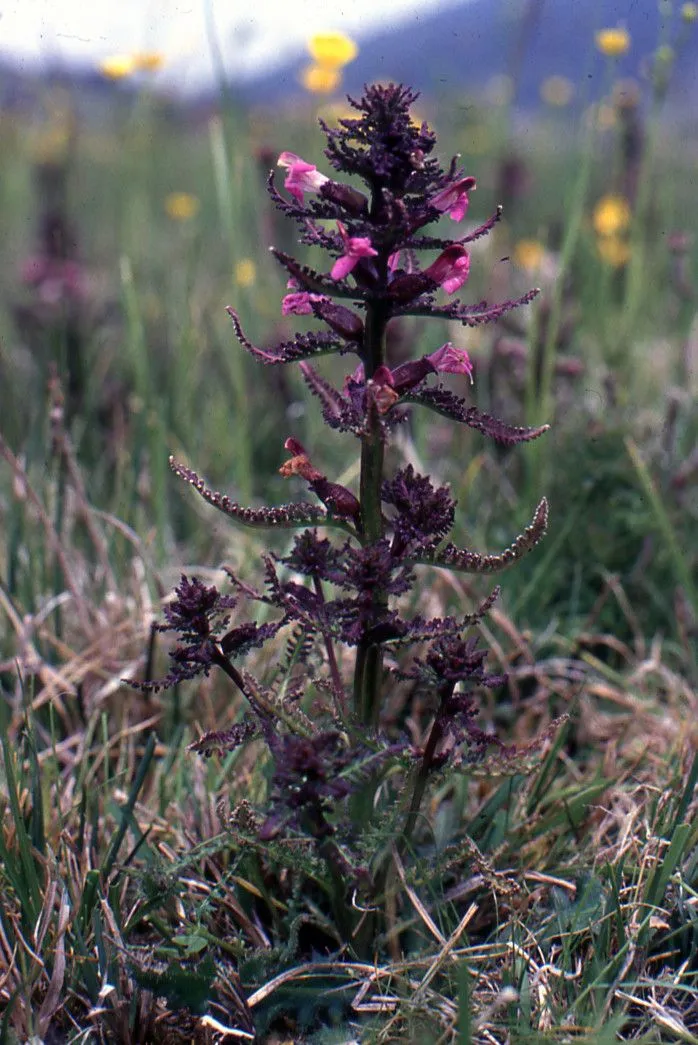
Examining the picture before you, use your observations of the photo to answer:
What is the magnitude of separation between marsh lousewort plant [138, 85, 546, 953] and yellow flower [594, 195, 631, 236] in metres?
3.93

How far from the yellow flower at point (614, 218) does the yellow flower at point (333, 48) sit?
67.8 inches

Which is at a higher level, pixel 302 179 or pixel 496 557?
pixel 302 179

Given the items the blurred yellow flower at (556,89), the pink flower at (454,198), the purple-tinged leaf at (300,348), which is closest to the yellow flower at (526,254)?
the blurred yellow flower at (556,89)

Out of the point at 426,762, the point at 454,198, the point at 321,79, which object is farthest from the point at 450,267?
the point at 321,79

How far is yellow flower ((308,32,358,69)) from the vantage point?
4191 millimetres

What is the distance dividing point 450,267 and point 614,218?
13.8 feet

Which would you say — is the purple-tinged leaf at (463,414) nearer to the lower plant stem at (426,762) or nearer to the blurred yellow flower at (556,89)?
the lower plant stem at (426,762)

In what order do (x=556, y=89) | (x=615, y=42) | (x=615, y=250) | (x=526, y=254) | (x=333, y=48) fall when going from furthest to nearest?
Result: 1. (x=556, y=89)
2. (x=526, y=254)
3. (x=615, y=250)
4. (x=333, y=48)
5. (x=615, y=42)

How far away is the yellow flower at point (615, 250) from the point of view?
5.06 meters

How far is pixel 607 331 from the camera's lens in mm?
4152

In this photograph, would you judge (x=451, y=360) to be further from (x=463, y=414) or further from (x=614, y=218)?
(x=614, y=218)

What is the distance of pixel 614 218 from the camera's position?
205 inches

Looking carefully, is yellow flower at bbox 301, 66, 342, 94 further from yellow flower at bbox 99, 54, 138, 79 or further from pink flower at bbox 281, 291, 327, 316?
pink flower at bbox 281, 291, 327, 316

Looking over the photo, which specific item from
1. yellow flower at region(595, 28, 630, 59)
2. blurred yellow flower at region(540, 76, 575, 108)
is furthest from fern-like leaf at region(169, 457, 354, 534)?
blurred yellow flower at region(540, 76, 575, 108)
